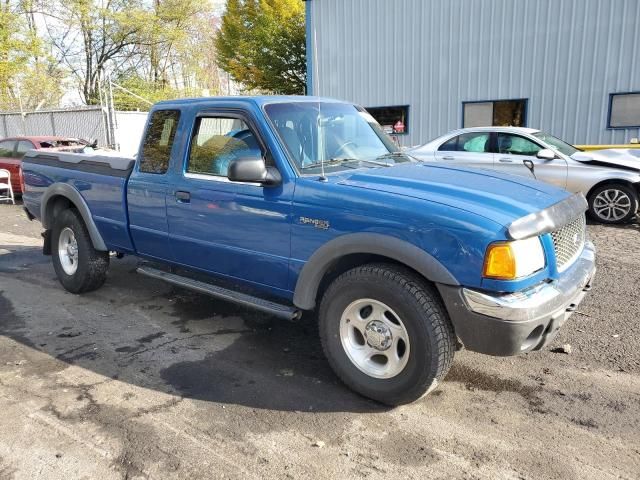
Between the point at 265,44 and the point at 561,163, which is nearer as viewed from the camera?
the point at 561,163

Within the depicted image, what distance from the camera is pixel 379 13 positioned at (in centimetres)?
1593

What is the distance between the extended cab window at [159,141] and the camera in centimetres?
452

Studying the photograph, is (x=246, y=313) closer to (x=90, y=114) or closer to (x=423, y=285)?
(x=423, y=285)

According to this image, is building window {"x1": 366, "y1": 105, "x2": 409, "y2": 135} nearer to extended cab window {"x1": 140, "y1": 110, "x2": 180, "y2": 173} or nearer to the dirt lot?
the dirt lot

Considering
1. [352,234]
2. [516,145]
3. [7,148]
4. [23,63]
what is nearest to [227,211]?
[352,234]

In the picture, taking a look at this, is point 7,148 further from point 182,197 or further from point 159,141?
point 182,197

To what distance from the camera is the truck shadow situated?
11.7ft

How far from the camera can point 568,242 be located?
3471 millimetres

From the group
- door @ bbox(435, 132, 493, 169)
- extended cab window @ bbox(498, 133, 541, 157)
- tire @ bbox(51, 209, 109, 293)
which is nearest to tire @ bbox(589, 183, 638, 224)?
extended cab window @ bbox(498, 133, 541, 157)

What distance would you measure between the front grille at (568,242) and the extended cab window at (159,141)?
3046mm

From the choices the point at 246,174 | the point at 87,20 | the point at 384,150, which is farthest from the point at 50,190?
the point at 87,20

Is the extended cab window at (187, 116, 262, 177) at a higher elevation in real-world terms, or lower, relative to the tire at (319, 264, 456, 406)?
higher

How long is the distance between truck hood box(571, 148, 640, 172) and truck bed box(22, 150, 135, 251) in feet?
23.8

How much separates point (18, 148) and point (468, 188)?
12743 millimetres
